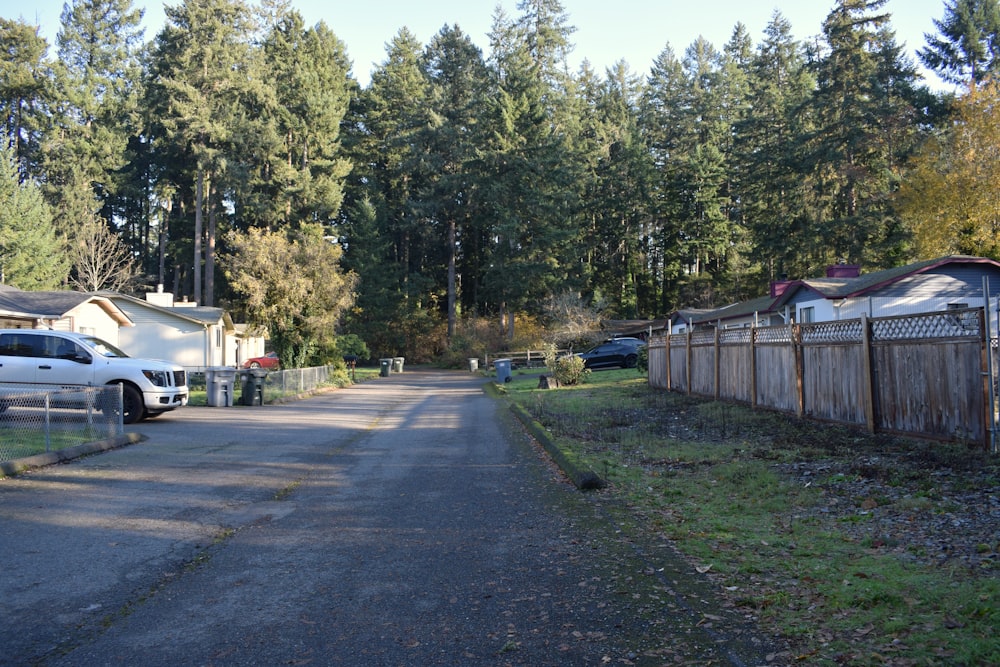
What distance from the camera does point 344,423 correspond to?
18047 mm

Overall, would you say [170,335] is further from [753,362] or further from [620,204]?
[620,204]

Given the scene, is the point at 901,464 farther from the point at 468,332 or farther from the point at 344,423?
the point at 468,332

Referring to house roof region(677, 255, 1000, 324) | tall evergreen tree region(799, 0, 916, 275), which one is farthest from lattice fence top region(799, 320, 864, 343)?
tall evergreen tree region(799, 0, 916, 275)

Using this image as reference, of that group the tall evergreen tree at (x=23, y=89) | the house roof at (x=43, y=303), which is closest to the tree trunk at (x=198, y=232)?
the tall evergreen tree at (x=23, y=89)

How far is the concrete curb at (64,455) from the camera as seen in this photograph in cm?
1012

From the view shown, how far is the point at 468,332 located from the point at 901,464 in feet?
159

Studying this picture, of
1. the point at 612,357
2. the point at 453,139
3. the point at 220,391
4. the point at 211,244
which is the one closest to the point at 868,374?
the point at 220,391

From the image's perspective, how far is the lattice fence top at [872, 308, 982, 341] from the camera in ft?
30.2

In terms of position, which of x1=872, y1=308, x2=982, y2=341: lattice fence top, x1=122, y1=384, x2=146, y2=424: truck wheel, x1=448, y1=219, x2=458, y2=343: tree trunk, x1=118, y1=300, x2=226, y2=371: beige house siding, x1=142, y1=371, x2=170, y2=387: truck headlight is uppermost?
x1=448, y1=219, x2=458, y2=343: tree trunk

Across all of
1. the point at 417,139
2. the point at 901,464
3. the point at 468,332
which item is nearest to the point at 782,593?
the point at 901,464

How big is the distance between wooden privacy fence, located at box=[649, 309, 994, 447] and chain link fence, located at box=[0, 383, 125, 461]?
1245 centimetres

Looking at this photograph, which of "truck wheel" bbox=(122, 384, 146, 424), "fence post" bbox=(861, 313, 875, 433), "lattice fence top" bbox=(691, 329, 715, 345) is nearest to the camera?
"fence post" bbox=(861, 313, 875, 433)

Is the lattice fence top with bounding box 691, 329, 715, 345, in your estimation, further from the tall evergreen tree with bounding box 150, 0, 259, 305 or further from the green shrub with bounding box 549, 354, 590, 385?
the tall evergreen tree with bounding box 150, 0, 259, 305

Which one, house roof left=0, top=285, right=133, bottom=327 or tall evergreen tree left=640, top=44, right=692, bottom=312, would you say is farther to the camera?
tall evergreen tree left=640, top=44, right=692, bottom=312
